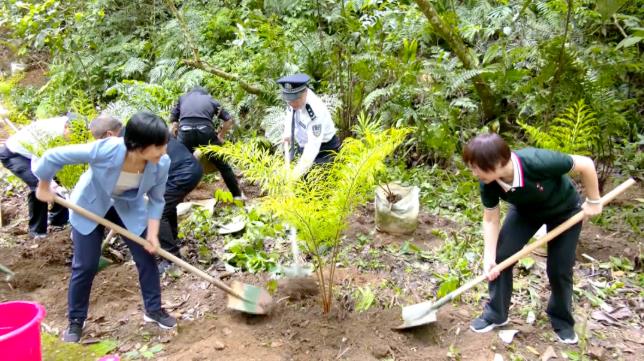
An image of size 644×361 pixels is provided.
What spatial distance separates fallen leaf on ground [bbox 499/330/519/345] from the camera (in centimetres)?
353

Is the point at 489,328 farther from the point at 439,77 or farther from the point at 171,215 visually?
the point at 439,77

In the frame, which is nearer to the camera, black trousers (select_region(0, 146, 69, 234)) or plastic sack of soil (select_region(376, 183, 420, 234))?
plastic sack of soil (select_region(376, 183, 420, 234))

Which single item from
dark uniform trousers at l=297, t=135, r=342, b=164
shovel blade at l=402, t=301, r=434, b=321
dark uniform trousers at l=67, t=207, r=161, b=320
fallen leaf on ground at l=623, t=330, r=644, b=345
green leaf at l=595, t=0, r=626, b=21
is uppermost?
green leaf at l=595, t=0, r=626, b=21

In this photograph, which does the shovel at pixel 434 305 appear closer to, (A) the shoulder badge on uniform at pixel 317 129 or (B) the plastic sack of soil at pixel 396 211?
(B) the plastic sack of soil at pixel 396 211

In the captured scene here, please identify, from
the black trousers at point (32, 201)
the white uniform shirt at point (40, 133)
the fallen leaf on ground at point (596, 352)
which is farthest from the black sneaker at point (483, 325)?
the black trousers at point (32, 201)

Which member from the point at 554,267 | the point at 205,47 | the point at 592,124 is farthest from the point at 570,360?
the point at 205,47

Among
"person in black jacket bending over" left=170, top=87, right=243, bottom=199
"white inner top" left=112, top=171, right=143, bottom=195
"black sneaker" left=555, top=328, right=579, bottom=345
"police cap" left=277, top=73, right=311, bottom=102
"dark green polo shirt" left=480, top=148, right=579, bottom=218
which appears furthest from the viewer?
"person in black jacket bending over" left=170, top=87, right=243, bottom=199

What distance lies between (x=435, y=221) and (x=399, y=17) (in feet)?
10.4

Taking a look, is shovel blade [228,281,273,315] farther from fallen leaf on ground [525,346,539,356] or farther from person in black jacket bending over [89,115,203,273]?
fallen leaf on ground [525,346,539,356]

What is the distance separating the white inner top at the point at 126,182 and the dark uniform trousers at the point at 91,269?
247 millimetres

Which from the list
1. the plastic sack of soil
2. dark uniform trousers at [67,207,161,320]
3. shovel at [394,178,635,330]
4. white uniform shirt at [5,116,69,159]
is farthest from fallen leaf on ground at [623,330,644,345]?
white uniform shirt at [5,116,69,159]

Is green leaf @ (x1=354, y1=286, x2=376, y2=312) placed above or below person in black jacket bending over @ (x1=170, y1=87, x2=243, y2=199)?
below

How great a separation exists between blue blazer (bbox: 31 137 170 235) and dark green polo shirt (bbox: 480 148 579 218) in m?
2.23

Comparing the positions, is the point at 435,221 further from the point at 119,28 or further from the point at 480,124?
the point at 119,28
